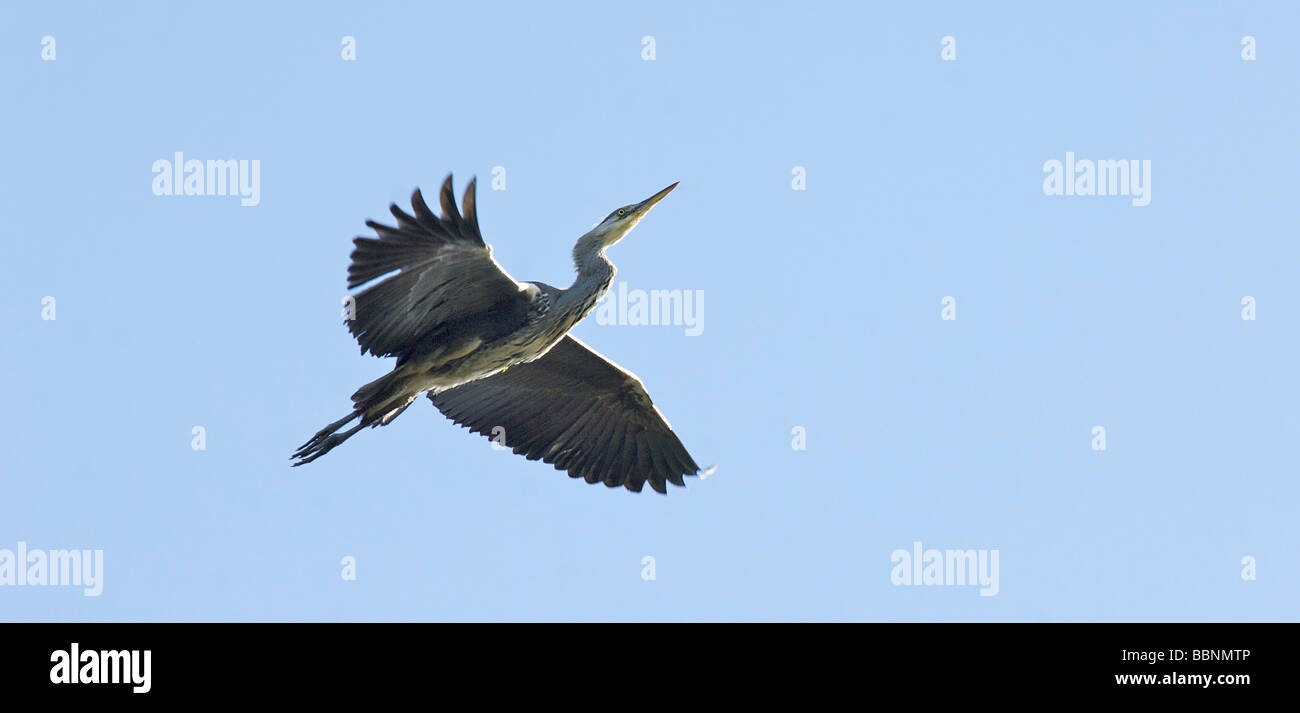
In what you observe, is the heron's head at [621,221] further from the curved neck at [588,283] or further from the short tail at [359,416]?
the short tail at [359,416]

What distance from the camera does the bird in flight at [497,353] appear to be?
14.7 meters

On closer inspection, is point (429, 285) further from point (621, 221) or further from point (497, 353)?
point (621, 221)

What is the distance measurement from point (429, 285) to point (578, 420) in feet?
9.98

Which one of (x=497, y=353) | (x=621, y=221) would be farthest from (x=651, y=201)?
(x=497, y=353)

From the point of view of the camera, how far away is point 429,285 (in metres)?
15.0

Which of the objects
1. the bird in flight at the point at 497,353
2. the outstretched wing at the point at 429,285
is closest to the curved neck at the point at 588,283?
the bird in flight at the point at 497,353

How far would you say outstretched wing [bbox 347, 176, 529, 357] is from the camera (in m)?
14.5

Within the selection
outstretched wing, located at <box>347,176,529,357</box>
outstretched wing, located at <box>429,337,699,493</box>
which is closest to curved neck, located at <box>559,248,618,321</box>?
outstretched wing, located at <box>347,176,529,357</box>

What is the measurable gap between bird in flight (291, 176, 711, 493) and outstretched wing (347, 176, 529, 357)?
0.01 metres

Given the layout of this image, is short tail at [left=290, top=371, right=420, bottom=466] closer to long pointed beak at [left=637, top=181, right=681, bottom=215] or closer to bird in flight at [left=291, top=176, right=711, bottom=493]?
bird in flight at [left=291, top=176, right=711, bottom=493]
